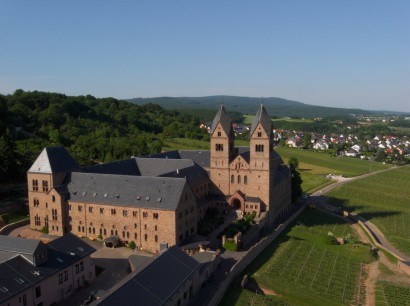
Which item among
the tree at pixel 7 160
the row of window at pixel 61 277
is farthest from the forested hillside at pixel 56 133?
the row of window at pixel 61 277

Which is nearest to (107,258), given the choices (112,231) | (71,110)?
(112,231)

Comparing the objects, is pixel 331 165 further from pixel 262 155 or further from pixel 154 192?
pixel 154 192

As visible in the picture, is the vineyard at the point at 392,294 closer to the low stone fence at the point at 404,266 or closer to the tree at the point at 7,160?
the low stone fence at the point at 404,266

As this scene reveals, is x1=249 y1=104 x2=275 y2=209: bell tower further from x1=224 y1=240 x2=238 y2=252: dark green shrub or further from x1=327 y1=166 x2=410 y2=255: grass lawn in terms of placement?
x1=327 y1=166 x2=410 y2=255: grass lawn

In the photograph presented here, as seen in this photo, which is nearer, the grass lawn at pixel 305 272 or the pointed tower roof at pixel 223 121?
the grass lawn at pixel 305 272

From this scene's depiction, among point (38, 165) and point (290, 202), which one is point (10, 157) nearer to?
point (38, 165)

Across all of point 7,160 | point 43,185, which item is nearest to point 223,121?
point 43,185
